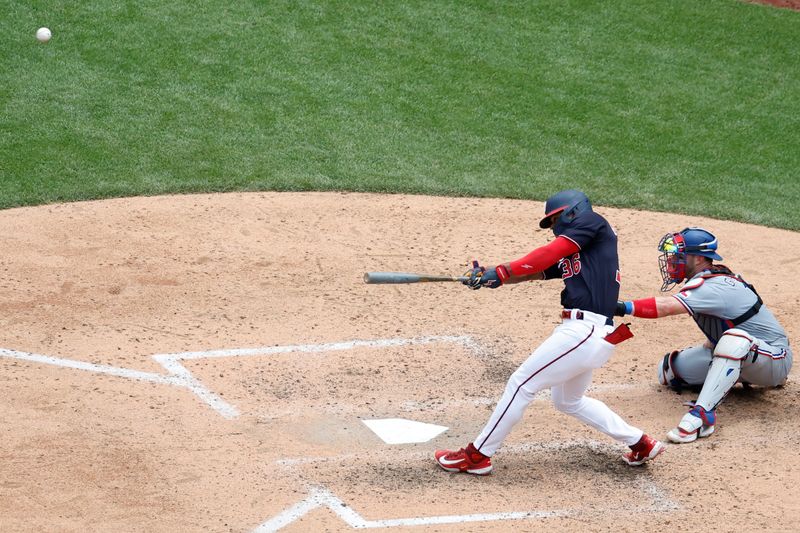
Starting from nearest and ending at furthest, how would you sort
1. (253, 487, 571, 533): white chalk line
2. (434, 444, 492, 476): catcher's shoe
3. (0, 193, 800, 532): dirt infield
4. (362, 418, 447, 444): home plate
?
(253, 487, 571, 533): white chalk line, (0, 193, 800, 532): dirt infield, (434, 444, 492, 476): catcher's shoe, (362, 418, 447, 444): home plate

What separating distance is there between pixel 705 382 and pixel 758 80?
8823 millimetres

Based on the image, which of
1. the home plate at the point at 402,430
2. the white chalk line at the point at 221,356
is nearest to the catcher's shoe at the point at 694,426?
the white chalk line at the point at 221,356

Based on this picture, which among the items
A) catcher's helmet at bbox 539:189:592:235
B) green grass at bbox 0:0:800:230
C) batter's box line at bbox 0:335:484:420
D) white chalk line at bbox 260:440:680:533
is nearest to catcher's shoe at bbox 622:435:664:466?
white chalk line at bbox 260:440:680:533

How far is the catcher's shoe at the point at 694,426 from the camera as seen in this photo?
22.5ft

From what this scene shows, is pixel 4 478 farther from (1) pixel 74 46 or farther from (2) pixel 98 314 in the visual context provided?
(1) pixel 74 46

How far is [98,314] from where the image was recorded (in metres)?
8.42

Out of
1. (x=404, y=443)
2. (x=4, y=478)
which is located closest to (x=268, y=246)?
(x=404, y=443)

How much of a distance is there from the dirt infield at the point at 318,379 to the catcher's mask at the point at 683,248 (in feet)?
3.28

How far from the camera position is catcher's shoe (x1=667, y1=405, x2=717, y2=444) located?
6.84 metres

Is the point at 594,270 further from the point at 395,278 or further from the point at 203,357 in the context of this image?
the point at 203,357

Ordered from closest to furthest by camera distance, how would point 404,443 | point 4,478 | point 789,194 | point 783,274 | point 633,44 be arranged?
point 4,478, point 404,443, point 783,274, point 789,194, point 633,44

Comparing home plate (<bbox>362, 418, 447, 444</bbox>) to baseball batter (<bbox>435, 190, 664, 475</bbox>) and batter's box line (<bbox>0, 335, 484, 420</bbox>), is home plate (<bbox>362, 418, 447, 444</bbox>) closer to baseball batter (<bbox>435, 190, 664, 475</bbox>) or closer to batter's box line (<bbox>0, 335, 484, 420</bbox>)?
baseball batter (<bbox>435, 190, 664, 475</bbox>)

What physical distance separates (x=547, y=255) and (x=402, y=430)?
1621mm

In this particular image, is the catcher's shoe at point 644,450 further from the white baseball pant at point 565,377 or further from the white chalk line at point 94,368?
the white chalk line at point 94,368
